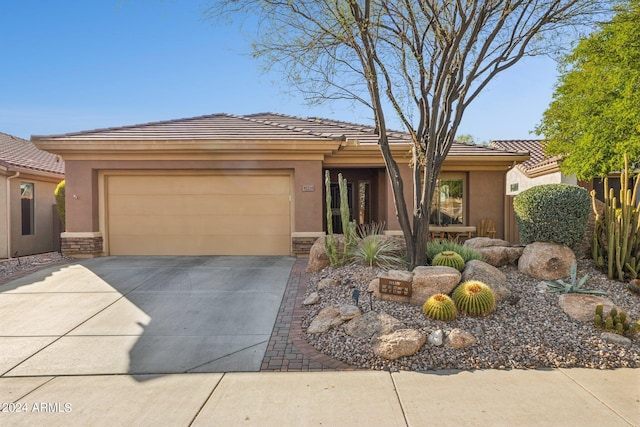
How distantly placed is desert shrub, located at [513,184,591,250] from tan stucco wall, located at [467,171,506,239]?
5.11 metres

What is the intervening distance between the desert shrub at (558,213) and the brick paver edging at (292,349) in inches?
175

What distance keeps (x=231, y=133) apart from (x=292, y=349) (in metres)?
7.53

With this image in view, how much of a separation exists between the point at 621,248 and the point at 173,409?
724 centimetres

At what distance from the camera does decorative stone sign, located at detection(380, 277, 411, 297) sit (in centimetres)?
526

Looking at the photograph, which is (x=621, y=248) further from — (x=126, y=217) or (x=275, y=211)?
(x=126, y=217)

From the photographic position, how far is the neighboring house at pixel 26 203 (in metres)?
11.0

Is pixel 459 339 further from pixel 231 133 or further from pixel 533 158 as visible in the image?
pixel 533 158

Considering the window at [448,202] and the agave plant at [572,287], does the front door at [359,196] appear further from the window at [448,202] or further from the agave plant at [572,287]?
the agave plant at [572,287]

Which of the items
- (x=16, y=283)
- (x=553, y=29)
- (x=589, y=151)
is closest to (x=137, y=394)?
(x=16, y=283)

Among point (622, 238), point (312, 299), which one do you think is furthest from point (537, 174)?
point (312, 299)

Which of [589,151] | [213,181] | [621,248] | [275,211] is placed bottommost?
[621,248]

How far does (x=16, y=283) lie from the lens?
7262 mm

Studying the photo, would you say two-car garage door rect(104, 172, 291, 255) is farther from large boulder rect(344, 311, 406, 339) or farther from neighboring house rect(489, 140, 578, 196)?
neighboring house rect(489, 140, 578, 196)

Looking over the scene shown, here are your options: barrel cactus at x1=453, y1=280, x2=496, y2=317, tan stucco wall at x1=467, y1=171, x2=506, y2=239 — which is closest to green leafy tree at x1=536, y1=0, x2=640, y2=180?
tan stucco wall at x1=467, y1=171, x2=506, y2=239
